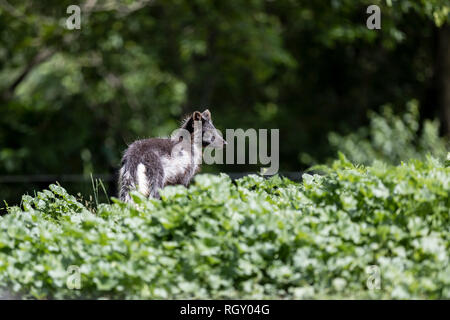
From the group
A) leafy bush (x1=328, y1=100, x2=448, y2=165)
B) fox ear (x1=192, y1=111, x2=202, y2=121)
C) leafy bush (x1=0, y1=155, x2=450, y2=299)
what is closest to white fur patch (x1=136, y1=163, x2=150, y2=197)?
fox ear (x1=192, y1=111, x2=202, y2=121)

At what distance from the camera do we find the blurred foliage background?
16406mm

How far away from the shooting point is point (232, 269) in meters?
4.92

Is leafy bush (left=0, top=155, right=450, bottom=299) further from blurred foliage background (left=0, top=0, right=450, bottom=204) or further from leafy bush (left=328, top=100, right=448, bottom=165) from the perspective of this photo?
leafy bush (left=328, top=100, right=448, bottom=165)

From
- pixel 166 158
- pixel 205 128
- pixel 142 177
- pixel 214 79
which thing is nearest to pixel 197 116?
pixel 205 128

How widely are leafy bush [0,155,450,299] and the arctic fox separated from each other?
4.74 feet

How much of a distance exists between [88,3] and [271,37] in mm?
5043

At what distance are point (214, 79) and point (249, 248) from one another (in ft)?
52.4

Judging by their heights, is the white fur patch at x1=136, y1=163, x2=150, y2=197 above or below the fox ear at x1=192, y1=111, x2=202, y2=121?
below

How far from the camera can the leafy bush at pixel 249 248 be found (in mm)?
4844

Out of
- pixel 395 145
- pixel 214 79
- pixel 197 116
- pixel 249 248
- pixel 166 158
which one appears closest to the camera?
pixel 249 248

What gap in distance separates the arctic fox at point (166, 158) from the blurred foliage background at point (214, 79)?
636 centimetres

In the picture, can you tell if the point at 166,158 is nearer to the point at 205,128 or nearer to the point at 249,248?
the point at 205,128

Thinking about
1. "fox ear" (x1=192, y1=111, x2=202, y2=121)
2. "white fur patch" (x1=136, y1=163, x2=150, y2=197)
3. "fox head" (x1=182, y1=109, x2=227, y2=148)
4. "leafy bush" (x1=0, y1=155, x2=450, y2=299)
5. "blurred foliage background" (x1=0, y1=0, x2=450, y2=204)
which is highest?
"blurred foliage background" (x1=0, y1=0, x2=450, y2=204)

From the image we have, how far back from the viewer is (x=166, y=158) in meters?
7.22
